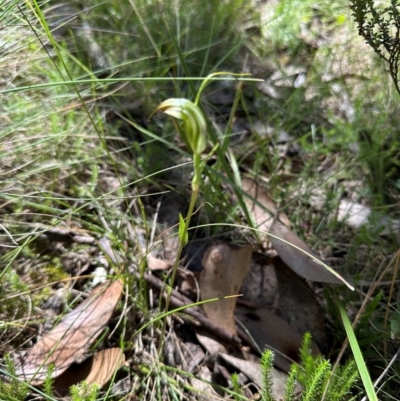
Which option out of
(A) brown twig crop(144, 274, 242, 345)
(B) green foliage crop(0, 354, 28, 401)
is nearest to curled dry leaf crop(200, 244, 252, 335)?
(A) brown twig crop(144, 274, 242, 345)

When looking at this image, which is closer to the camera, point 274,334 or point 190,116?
point 190,116

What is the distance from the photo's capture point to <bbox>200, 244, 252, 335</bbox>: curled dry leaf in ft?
4.89

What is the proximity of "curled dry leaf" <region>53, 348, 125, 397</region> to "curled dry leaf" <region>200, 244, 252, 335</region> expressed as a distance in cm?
31

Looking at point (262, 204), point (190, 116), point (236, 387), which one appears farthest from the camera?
point (262, 204)

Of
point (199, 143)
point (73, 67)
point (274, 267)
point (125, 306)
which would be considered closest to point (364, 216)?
point (274, 267)

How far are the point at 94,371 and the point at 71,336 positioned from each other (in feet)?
0.41

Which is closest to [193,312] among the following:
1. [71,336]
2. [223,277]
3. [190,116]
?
[223,277]

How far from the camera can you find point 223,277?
155 cm

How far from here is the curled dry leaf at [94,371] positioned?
4.32ft

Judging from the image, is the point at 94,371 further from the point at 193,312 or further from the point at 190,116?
the point at 190,116

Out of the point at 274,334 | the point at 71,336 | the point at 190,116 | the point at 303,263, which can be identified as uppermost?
the point at 190,116

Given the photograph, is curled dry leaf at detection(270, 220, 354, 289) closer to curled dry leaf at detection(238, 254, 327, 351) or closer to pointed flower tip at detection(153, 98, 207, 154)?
curled dry leaf at detection(238, 254, 327, 351)

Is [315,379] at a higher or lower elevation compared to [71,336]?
lower

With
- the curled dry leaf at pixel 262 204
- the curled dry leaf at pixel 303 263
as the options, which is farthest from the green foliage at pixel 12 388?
the curled dry leaf at pixel 262 204
